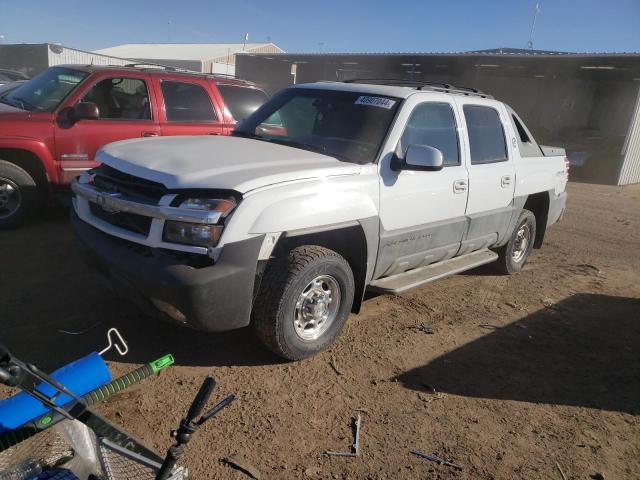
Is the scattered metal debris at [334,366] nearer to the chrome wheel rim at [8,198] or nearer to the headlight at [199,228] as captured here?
the headlight at [199,228]

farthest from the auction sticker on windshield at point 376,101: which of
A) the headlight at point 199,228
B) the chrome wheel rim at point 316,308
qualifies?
the headlight at point 199,228

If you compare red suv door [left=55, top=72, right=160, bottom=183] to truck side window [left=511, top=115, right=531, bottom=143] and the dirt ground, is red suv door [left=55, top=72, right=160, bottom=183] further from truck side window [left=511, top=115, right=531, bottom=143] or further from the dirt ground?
truck side window [left=511, top=115, right=531, bottom=143]

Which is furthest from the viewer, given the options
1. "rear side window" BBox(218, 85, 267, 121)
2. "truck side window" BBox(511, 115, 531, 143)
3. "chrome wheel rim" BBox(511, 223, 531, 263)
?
"rear side window" BBox(218, 85, 267, 121)

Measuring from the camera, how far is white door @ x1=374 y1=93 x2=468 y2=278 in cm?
385

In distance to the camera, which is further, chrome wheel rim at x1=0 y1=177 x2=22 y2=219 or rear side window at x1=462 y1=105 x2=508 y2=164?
chrome wheel rim at x1=0 y1=177 x2=22 y2=219

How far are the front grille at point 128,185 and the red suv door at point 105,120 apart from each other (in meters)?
2.38

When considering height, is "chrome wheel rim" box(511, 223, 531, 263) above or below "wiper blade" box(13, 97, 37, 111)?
below

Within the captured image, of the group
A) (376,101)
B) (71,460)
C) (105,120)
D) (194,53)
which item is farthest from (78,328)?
(194,53)

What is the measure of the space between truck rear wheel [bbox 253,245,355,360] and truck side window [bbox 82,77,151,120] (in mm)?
3878

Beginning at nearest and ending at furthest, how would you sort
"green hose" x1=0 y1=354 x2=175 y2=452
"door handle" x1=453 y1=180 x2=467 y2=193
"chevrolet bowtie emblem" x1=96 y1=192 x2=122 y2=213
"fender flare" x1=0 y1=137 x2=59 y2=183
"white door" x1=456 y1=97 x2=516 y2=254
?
"green hose" x1=0 y1=354 x2=175 y2=452 → "chevrolet bowtie emblem" x1=96 y1=192 x2=122 y2=213 → "door handle" x1=453 y1=180 x2=467 y2=193 → "white door" x1=456 y1=97 x2=516 y2=254 → "fender flare" x1=0 y1=137 x2=59 y2=183

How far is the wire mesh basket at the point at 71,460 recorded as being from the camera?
1.91 metres

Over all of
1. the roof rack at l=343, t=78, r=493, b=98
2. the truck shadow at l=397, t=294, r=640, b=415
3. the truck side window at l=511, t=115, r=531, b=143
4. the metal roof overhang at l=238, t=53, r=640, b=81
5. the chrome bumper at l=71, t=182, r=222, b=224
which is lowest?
the truck shadow at l=397, t=294, r=640, b=415

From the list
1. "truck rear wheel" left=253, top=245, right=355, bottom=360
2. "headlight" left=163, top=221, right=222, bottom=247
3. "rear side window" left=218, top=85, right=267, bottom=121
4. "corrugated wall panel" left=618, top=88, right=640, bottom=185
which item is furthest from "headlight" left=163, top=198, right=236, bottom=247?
"corrugated wall panel" left=618, top=88, right=640, bottom=185

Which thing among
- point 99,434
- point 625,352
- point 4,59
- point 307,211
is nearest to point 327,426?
point 307,211
